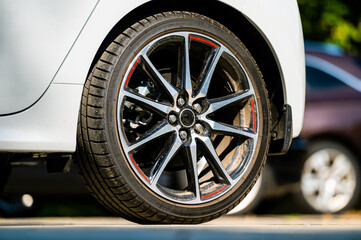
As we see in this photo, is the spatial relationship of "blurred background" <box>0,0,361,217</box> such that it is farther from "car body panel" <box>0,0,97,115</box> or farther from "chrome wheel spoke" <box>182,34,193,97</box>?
"car body panel" <box>0,0,97,115</box>

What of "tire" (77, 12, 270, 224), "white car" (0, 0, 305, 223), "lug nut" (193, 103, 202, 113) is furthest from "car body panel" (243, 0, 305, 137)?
"lug nut" (193, 103, 202, 113)

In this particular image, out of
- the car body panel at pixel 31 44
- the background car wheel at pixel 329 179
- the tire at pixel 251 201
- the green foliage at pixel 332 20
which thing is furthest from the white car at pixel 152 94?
the green foliage at pixel 332 20

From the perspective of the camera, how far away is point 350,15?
874 cm

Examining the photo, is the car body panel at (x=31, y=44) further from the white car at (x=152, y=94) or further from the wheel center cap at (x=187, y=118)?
the wheel center cap at (x=187, y=118)

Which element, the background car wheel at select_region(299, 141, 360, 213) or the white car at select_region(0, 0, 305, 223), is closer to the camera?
the white car at select_region(0, 0, 305, 223)

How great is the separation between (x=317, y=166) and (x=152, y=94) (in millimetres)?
3739

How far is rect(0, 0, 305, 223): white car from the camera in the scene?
96.0 inches

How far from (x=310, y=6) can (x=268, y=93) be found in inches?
218

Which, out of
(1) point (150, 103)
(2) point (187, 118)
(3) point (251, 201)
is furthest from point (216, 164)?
(3) point (251, 201)

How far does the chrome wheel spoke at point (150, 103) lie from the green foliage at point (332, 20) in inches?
238

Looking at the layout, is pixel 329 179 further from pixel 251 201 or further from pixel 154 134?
pixel 154 134

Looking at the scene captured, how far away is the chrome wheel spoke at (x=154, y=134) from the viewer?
2658mm

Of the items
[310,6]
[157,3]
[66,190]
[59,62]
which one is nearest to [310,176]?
[66,190]

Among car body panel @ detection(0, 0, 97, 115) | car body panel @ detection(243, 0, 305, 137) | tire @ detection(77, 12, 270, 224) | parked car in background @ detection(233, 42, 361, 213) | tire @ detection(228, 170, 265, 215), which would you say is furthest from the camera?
parked car in background @ detection(233, 42, 361, 213)
